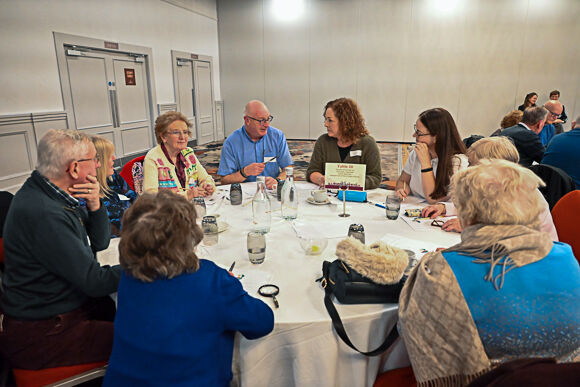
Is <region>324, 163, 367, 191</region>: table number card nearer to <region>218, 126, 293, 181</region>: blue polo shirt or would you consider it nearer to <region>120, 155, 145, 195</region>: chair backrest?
<region>218, 126, 293, 181</region>: blue polo shirt

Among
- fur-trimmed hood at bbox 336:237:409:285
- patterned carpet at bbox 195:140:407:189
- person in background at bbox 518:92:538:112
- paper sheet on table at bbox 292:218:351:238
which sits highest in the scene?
person in background at bbox 518:92:538:112

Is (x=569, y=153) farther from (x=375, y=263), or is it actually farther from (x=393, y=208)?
(x=375, y=263)

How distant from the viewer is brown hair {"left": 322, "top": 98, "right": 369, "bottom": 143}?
3051 mm

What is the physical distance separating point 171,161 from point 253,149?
34.2 inches

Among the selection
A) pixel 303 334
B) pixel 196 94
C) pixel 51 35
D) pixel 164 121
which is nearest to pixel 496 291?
pixel 303 334

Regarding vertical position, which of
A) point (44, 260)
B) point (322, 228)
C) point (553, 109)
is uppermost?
point (553, 109)

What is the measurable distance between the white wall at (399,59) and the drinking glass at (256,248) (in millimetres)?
9507

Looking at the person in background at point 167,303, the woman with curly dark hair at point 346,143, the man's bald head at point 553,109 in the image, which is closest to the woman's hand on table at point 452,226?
the woman with curly dark hair at point 346,143

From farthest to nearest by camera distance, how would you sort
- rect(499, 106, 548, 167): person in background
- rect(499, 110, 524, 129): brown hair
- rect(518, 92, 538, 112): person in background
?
rect(518, 92, 538, 112): person in background → rect(499, 110, 524, 129): brown hair → rect(499, 106, 548, 167): person in background

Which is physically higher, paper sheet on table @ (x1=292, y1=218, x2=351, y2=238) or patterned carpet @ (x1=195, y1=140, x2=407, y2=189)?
paper sheet on table @ (x1=292, y1=218, x2=351, y2=238)

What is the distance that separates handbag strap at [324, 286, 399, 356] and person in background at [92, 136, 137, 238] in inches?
54.5

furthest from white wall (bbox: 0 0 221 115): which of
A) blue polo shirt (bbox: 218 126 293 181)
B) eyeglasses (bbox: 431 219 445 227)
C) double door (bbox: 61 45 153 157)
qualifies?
eyeglasses (bbox: 431 219 445 227)

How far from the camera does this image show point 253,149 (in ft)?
11.4

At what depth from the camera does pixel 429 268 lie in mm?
1147
